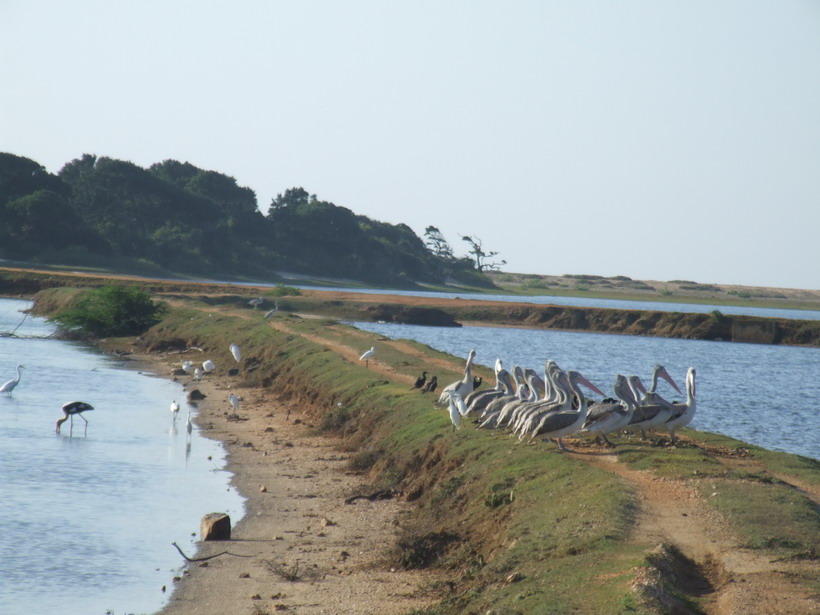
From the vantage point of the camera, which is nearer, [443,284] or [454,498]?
[454,498]

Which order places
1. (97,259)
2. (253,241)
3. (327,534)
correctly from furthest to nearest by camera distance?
(253,241) → (97,259) → (327,534)

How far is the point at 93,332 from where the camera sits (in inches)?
1806

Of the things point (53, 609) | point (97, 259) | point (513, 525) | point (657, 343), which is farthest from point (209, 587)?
point (97, 259)

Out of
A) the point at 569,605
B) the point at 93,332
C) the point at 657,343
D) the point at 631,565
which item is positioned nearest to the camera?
the point at 569,605

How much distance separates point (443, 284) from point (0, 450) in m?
109

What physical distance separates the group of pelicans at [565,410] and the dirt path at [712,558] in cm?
207

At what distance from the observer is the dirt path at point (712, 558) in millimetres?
8727

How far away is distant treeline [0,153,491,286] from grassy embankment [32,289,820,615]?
2696 inches

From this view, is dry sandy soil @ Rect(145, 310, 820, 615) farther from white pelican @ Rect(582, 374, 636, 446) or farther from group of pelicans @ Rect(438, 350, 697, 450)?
group of pelicans @ Rect(438, 350, 697, 450)

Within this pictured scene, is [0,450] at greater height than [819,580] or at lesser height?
lesser

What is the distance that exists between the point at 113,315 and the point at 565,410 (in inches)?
1343

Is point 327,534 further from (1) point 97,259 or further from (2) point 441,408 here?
(1) point 97,259

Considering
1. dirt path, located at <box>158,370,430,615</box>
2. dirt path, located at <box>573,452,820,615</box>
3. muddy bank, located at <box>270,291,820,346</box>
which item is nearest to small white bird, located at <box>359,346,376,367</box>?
dirt path, located at <box>158,370,430,615</box>

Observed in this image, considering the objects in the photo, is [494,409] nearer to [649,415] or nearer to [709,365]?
[649,415]
